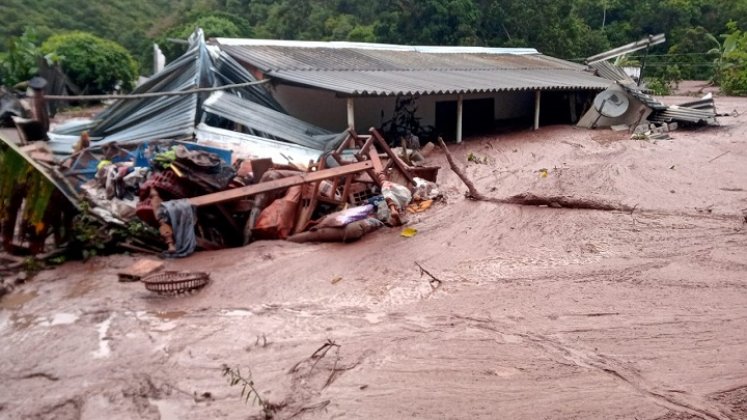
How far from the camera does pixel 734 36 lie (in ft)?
93.5

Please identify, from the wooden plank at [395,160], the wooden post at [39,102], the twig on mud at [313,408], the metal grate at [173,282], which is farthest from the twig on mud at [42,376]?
the wooden post at [39,102]

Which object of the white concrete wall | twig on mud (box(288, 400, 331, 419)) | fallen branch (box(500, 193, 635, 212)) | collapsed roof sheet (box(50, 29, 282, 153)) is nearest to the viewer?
twig on mud (box(288, 400, 331, 419))

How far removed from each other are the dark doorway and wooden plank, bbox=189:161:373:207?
26.2 ft

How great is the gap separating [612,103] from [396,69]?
21.7 ft

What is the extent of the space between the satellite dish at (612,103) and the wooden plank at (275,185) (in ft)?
37.4

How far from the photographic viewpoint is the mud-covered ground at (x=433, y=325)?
12.6ft

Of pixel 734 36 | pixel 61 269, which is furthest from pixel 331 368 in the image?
pixel 734 36

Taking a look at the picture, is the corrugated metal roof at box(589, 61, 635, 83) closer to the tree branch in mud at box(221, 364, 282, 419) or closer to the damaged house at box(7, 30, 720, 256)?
the damaged house at box(7, 30, 720, 256)

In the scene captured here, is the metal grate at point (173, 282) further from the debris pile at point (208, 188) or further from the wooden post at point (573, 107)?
the wooden post at point (573, 107)

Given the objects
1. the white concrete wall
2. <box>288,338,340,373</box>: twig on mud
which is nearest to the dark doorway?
the white concrete wall

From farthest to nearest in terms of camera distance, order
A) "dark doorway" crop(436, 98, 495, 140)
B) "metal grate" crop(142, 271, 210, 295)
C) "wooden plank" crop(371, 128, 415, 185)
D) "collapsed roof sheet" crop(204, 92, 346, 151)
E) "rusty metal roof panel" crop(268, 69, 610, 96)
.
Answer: "dark doorway" crop(436, 98, 495, 140) < "rusty metal roof panel" crop(268, 69, 610, 96) < "collapsed roof sheet" crop(204, 92, 346, 151) < "wooden plank" crop(371, 128, 415, 185) < "metal grate" crop(142, 271, 210, 295)

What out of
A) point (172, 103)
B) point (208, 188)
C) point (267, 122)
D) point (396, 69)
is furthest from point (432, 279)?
point (396, 69)

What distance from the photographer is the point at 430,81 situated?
1411 cm

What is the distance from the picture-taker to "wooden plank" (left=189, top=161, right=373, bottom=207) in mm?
7160
